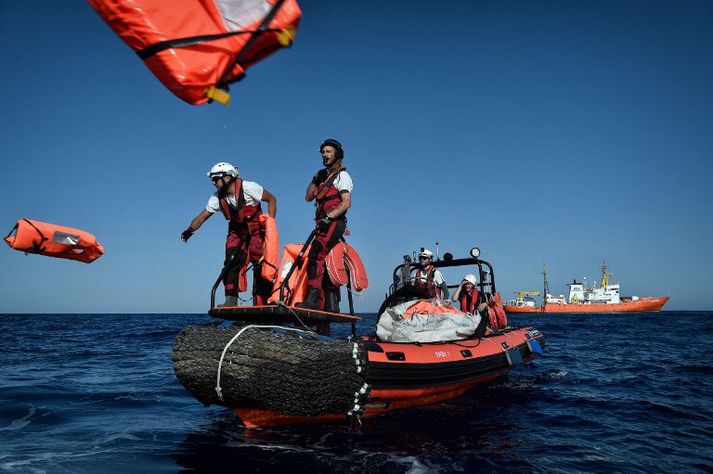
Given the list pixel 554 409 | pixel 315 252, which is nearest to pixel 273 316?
pixel 315 252

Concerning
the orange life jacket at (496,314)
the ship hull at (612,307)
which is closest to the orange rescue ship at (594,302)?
the ship hull at (612,307)

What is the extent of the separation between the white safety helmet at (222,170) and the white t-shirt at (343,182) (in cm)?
118

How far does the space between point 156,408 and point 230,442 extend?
7.18ft

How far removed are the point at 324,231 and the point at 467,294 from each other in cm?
570

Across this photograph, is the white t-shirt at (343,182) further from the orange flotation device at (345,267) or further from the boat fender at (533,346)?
the boat fender at (533,346)

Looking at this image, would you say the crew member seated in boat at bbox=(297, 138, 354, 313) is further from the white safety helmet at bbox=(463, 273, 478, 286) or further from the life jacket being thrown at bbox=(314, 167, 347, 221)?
the white safety helmet at bbox=(463, 273, 478, 286)

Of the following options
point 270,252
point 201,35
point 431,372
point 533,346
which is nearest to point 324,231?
point 270,252

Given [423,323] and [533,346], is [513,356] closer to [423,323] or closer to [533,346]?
[533,346]

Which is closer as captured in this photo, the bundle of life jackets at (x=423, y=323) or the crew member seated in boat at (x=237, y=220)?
the crew member seated in boat at (x=237, y=220)

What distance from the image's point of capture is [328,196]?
5023mm

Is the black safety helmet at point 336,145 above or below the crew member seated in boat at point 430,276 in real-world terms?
above

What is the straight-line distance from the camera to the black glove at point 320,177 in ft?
17.1

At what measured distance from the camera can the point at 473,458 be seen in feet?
13.6

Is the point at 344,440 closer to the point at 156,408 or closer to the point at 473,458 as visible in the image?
the point at 473,458
